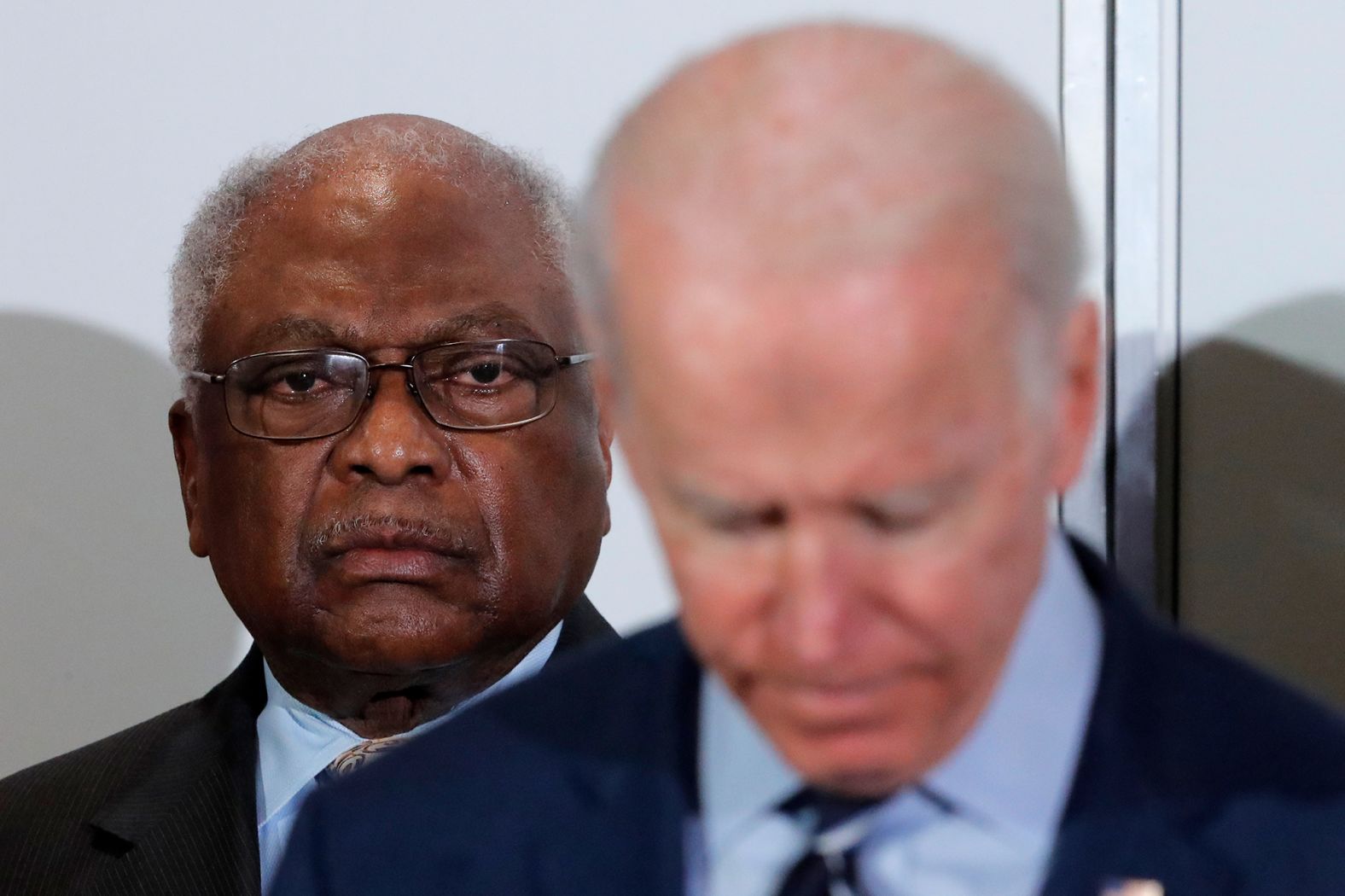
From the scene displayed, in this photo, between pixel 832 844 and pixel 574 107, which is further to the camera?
pixel 574 107

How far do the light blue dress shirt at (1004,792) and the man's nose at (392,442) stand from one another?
75 centimetres

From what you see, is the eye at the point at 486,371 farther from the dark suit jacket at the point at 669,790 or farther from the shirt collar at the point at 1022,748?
the shirt collar at the point at 1022,748

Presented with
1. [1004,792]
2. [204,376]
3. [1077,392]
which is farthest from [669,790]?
[204,376]

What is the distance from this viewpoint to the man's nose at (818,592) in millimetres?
572

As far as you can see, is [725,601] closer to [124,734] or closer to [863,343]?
[863,343]

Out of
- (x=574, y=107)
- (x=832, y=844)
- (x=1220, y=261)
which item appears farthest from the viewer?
(x=574, y=107)

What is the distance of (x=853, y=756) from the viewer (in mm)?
609

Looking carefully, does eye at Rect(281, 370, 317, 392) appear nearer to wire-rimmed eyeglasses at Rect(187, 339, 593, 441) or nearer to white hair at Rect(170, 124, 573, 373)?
wire-rimmed eyeglasses at Rect(187, 339, 593, 441)

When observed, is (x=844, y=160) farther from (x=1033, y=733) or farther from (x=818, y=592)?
(x=1033, y=733)

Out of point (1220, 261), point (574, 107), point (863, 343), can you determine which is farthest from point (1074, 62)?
point (863, 343)

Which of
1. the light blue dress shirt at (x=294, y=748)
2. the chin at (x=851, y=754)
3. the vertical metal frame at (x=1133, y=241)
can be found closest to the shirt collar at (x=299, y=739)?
the light blue dress shirt at (x=294, y=748)

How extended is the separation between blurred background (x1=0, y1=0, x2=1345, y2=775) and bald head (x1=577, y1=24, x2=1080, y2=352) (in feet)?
2.12

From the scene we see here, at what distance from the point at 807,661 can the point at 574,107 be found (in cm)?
110

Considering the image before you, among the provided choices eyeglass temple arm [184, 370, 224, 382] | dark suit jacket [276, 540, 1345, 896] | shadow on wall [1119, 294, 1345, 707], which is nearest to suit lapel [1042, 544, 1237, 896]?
dark suit jacket [276, 540, 1345, 896]
